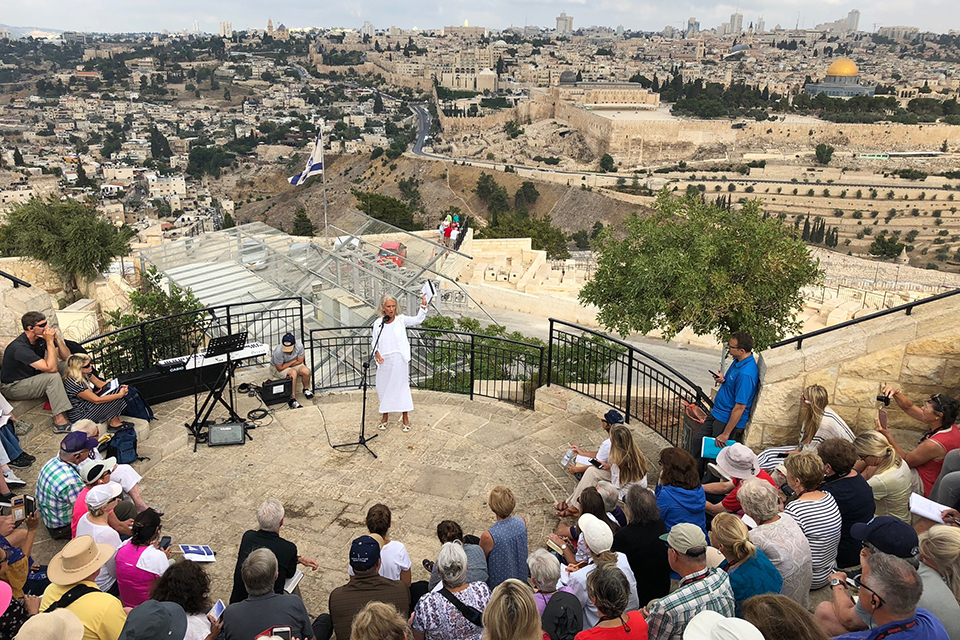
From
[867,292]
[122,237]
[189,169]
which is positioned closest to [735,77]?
[189,169]

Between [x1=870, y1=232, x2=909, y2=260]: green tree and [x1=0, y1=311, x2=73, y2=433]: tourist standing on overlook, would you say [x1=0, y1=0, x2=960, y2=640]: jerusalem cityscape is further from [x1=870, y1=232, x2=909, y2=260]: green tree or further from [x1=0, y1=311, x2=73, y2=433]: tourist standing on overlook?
[x1=870, y1=232, x2=909, y2=260]: green tree

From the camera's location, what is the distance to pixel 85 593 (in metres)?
3.22

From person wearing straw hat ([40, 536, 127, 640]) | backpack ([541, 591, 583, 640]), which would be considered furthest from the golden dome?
person wearing straw hat ([40, 536, 127, 640])

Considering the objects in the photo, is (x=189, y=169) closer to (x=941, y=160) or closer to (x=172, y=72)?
(x=172, y=72)

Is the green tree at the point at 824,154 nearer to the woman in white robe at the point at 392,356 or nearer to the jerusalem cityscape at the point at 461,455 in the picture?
the jerusalem cityscape at the point at 461,455

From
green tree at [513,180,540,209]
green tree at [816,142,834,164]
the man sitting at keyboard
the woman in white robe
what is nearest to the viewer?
the woman in white robe

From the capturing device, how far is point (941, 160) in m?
70.5

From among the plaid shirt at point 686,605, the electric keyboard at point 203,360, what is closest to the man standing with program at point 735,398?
the plaid shirt at point 686,605

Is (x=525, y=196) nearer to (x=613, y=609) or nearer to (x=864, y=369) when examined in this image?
(x=864, y=369)

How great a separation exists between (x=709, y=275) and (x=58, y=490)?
769 cm

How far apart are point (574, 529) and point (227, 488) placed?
2.85 meters

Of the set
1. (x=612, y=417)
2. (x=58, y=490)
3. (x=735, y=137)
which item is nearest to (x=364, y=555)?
(x=612, y=417)

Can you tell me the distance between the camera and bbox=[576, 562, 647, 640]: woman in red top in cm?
292

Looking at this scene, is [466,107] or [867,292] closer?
[867,292]
